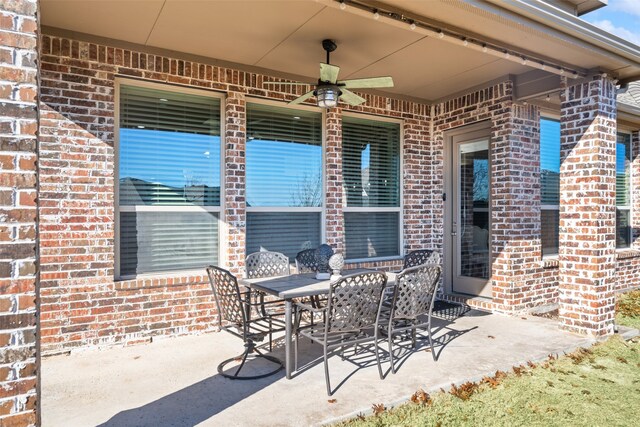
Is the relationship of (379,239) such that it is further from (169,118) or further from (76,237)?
(76,237)

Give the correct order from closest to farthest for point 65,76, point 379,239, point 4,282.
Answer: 1. point 4,282
2. point 65,76
3. point 379,239

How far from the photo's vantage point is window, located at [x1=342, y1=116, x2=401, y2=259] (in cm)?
583

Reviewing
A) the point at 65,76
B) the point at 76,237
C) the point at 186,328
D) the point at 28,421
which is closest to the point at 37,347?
the point at 28,421

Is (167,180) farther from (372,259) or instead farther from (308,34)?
(372,259)

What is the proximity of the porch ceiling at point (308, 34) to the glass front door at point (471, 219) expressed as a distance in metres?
1.29

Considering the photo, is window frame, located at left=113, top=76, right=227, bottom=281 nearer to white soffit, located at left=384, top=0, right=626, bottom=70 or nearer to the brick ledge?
white soffit, located at left=384, top=0, right=626, bottom=70

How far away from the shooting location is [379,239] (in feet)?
20.0

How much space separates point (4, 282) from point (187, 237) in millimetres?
3049

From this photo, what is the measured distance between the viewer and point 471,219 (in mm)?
6062

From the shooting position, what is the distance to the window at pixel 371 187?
5.83 m

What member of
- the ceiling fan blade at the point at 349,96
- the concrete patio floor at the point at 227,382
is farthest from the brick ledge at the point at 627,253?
the ceiling fan blade at the point at 349,96

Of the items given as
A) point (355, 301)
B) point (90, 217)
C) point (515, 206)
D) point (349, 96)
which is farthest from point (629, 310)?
point (90, 217)

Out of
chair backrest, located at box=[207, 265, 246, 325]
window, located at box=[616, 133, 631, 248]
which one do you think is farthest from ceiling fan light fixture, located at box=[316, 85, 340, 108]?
window, located at box=[616, 133, 631, 248]

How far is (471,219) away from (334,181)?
2123mm
